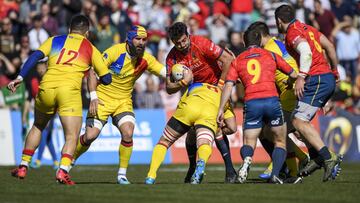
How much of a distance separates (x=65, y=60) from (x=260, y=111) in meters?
3.06

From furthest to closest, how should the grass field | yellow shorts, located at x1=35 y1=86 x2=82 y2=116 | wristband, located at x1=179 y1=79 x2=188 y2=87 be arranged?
yellow shorts, located at x1=35 y1=86 x2=82 y2=116 → wristband, located at x1=179 y1=79 x2=188 y2=87 → the grass field

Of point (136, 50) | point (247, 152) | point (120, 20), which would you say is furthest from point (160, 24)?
point (247, 152)

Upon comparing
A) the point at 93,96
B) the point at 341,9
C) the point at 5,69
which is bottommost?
the point at 5,69

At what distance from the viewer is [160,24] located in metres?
30.2

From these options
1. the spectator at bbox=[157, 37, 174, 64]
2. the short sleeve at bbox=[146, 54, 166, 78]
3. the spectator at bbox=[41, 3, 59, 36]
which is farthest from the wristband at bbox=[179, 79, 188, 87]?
the spectator at bbox=[41, 3, 59, 36]

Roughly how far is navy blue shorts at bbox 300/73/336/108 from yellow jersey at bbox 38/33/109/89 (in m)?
3.18

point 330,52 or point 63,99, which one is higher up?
point 330,52

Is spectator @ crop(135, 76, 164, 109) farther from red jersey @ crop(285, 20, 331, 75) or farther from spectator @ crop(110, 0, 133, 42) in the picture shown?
red jersey @ crop(285, 20, 331, 75)

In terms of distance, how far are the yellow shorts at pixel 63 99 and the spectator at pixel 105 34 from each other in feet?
41.4

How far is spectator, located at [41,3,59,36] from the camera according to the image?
96.0ft

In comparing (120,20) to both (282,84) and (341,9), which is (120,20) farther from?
(282,84)

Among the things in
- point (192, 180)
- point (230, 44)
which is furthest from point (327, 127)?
point (192, 180)

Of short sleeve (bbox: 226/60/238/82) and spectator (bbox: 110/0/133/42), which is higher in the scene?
short sleeve (bbox: 226/60/238/82)

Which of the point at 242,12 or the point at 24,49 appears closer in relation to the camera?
the point at 24,49
